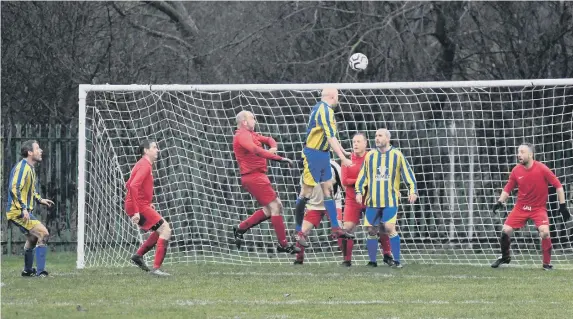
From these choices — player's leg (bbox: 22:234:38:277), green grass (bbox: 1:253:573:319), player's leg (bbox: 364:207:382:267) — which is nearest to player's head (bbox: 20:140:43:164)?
player's leg (bbox: 22:234:38:277)

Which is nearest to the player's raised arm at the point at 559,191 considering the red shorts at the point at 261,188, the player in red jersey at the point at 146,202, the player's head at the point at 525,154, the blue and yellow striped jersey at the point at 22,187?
the player's head at the point at 525,154

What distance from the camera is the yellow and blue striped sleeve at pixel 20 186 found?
1373cm

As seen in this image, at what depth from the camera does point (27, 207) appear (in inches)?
544

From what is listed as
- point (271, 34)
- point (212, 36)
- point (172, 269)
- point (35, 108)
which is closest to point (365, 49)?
point (271, 34)

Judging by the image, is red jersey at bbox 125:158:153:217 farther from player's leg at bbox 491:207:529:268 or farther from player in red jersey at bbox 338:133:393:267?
player's leg at bbox 491:207:529:268

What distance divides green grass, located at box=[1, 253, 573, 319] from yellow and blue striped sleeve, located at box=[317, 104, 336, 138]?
5.30 ft

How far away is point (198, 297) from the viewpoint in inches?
460

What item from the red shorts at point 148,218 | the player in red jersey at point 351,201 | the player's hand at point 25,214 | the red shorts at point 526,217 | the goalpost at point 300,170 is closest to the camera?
the player's hand at point 25,214

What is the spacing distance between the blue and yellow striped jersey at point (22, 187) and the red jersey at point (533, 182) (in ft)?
18.6

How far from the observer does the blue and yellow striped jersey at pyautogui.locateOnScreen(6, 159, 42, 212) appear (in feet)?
45.1

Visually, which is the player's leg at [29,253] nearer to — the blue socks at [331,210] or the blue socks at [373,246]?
the blue socks at [331,210]

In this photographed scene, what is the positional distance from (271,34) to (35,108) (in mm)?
4341

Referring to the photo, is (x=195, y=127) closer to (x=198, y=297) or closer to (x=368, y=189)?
(x=368, y=189)

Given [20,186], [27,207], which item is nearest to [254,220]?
[27,207]
